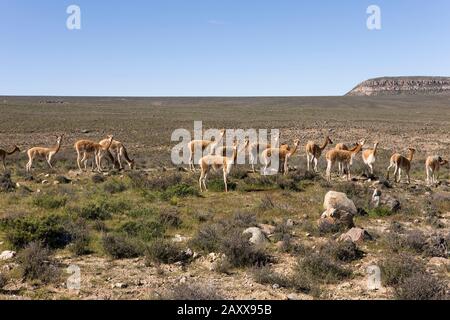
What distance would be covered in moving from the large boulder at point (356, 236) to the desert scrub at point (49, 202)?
26.5ft

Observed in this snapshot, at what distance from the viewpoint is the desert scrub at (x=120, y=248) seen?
906 centimetres

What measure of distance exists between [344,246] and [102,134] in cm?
3812

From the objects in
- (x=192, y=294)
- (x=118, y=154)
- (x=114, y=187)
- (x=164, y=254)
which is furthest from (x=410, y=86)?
(x=192, y=294)

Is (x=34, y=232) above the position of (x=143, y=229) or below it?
above

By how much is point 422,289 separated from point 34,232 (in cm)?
750

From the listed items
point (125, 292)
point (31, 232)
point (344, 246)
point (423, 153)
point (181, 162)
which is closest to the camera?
point (125, 292)

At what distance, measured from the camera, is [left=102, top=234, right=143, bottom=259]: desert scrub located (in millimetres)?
9062

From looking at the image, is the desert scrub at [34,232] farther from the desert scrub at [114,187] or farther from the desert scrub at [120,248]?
the desert scrub at [114,187]

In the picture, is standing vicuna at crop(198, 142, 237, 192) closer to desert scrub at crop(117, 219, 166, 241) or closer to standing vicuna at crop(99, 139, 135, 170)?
desert scrub at crop(117, 219, 166, 241)

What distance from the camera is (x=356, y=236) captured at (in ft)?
32.4

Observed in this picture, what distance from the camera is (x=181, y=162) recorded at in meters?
24.7

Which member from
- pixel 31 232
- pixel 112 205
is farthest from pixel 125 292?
pixel 112 205

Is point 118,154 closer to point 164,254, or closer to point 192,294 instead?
point 164,254
